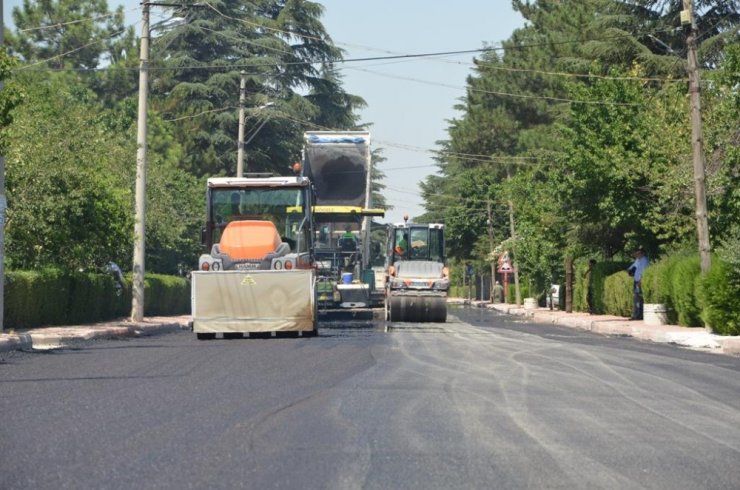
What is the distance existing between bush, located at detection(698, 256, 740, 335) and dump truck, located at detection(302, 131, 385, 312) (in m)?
13.7

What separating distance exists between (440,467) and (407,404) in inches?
164

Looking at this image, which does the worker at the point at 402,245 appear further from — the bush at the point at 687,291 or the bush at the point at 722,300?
the bush at the point at 722,300

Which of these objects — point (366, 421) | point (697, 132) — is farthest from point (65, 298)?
point (366, 421)

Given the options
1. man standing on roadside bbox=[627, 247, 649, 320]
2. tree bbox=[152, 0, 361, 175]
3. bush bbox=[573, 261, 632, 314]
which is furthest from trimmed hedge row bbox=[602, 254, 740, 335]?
tree bbox=[152, 0, 361, 175]

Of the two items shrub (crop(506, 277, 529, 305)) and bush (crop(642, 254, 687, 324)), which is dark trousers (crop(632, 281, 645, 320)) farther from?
shrub (crop(506, 277, 529, 305))

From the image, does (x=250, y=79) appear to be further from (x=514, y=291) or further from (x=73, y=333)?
(x=73, y=333)

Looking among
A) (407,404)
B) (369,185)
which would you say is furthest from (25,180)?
(407,404)

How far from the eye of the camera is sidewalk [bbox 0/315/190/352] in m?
23.6

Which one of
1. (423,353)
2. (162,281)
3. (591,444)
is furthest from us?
(162,281)

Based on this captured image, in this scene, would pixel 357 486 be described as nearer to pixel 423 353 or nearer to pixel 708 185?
pixel 423 353

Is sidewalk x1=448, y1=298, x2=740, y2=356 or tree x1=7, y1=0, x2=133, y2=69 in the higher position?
tree x1=7, y1=0, x2=133, y2=69

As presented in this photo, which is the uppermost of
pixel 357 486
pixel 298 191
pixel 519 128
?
pixel 519 128

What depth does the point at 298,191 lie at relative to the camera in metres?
30.3

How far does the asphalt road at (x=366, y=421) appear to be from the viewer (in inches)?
346
